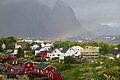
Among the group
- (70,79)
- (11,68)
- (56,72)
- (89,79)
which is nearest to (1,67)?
(11,68)

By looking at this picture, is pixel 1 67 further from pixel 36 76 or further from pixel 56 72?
pixel 56 72

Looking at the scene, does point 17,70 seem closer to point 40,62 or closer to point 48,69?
point 48,69

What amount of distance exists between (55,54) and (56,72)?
19539 mm

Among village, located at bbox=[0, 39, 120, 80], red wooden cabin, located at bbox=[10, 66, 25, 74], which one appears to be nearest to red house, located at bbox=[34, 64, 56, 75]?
village, located at bbox=[0, 39, 120, 80]

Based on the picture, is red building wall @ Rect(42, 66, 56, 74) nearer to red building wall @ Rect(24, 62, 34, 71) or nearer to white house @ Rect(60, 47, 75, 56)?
red building wall @ Rect(24, 62, 34, 71)

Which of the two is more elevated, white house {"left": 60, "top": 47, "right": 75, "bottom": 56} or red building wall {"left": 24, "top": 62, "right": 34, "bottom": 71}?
white house {"left": 60, "top": 47, "right": 75, "bottom": 56}

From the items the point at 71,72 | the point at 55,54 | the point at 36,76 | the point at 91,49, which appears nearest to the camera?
the point at 71,72

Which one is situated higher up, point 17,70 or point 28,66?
point 28,66

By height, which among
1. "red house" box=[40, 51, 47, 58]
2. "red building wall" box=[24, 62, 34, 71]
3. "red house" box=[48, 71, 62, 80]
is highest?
"red house" box=[40, 51, 47, 58]

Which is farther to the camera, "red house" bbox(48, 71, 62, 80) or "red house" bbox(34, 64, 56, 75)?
"red house" bbox(34, 64, 56, 75)

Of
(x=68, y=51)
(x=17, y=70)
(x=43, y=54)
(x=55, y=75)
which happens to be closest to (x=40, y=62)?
(x=17, y=70)

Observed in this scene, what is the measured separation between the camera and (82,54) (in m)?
66.2

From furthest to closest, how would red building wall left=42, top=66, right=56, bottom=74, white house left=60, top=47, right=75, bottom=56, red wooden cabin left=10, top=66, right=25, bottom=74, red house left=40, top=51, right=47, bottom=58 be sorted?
red house left=40, top=51, right=47, bottom=58
white house left=60, top=47, right=75, bottom=56
red wooden cabin left=10, top=66, right=25, bottom=74
red building wall left=42, top=66, right=56, bottom=74

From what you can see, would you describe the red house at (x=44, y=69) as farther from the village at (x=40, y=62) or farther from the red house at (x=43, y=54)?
the red house at (x=43, y=54)
